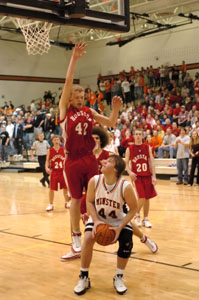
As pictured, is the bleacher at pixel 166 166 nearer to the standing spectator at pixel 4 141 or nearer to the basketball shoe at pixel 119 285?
the standing spectator at pixel 4 141

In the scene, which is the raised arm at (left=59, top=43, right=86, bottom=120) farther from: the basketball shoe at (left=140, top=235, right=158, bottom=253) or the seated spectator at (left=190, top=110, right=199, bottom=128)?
the seated spectator at (left=190, top=110, right=199, bottom=128)

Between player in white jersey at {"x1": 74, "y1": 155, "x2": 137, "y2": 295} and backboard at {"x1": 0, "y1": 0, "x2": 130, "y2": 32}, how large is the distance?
1.89 metres

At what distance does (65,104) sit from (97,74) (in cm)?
2422

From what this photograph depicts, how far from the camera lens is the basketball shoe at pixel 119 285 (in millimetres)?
3842

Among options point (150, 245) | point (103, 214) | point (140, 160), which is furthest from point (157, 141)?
point (103, 214)

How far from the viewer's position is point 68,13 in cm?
504

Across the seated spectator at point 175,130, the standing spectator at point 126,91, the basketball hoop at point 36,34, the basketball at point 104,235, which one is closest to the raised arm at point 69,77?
the basketball at point 104,235

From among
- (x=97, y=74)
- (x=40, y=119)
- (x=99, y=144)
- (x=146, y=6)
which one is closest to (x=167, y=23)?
(x=146, y=6)

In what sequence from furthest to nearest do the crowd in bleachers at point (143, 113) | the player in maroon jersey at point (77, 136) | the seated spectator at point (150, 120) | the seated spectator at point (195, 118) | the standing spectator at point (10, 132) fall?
the standing spectator at point (10, 132) < the seated spectator at point (150, 120) < the crowd in bleachers at point (143, 113) < the seated spectator at point (195, 118) < the player in maroon jersey at point (77, 136)

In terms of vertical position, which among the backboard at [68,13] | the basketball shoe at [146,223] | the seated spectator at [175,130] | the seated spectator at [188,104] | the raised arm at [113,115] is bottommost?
the basketball shoe at [146,223]

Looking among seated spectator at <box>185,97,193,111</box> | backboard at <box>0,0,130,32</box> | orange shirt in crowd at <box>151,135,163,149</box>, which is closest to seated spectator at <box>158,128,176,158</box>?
orange shirt in crowd at <box>151,135,163,149</box>

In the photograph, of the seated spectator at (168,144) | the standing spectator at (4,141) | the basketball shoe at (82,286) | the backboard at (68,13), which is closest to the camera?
the basketball shoe at (82,286)

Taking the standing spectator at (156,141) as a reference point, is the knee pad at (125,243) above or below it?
below

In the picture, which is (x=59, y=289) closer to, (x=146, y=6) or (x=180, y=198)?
(x=180, y=198)
